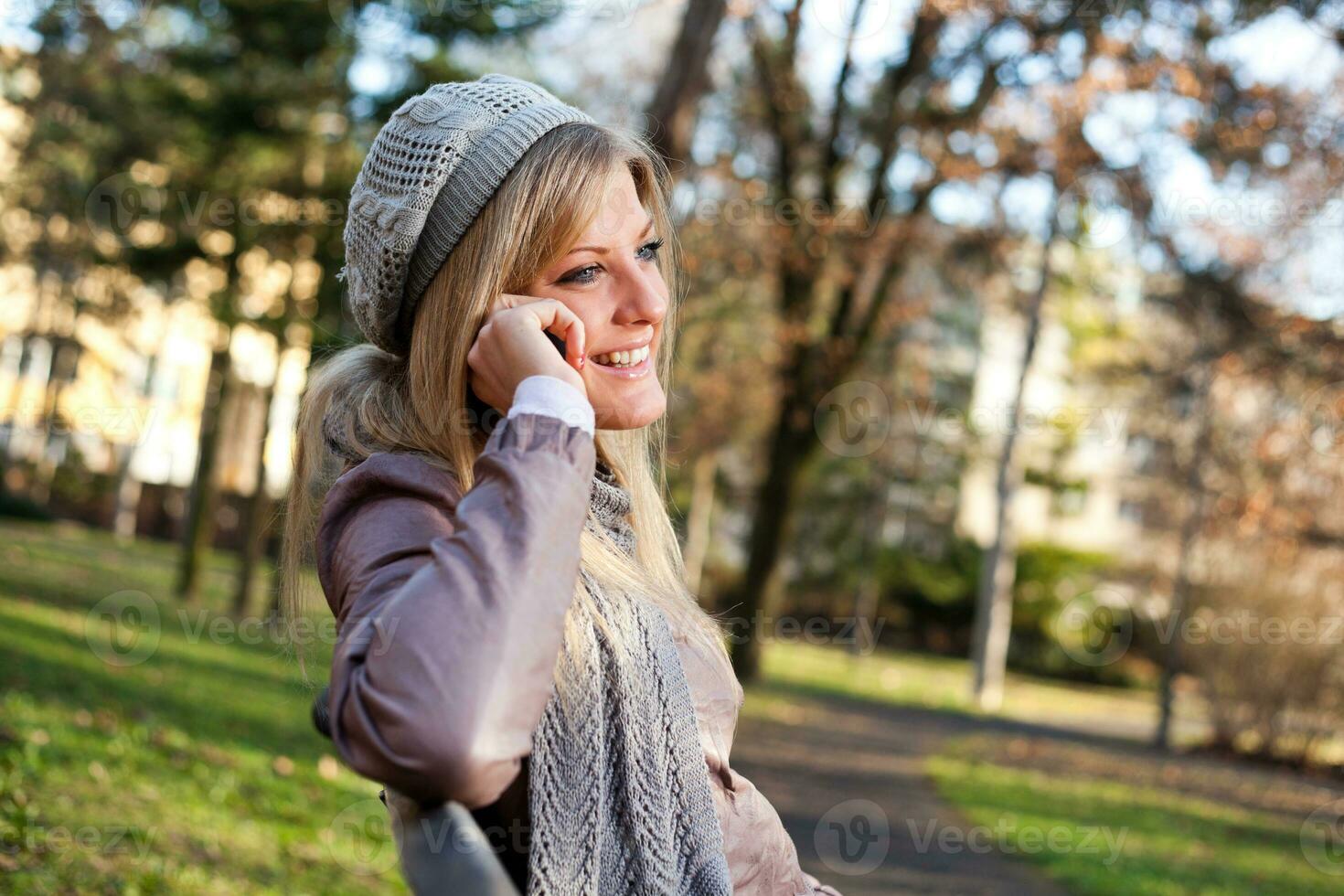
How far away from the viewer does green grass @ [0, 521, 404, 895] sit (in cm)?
487

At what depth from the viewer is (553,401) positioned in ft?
5.62

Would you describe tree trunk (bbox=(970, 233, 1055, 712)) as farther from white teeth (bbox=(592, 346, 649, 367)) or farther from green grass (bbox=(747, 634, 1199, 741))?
white teeth (bbox=(592, 346, 649, 367))

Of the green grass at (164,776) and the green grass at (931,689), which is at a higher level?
the green grass at (164,776)

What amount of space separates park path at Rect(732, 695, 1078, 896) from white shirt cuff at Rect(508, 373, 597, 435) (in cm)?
584

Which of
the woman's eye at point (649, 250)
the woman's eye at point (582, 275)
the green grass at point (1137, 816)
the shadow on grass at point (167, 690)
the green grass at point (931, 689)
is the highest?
the woman's eye at point (649, 250)

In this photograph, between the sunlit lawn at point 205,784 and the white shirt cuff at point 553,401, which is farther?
the sunlit lawn at point 205,784

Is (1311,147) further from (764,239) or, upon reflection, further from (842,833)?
(842,833)

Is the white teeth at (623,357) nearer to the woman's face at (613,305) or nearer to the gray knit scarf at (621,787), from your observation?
the woman's face at (613,305)

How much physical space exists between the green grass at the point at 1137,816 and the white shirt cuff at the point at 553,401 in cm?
698

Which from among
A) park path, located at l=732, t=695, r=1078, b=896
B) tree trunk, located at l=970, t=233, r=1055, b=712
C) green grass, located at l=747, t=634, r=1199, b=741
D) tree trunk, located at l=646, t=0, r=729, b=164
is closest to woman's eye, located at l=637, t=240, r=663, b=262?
park path, located at l=732, t=695, r=1078, b=896

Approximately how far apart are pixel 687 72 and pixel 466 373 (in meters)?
6.94

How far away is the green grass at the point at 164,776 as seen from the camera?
4867 millimetres

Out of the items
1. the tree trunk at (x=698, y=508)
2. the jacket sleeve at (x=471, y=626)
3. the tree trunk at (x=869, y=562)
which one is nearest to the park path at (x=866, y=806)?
the jacket sleeve at (x=471, y=626)

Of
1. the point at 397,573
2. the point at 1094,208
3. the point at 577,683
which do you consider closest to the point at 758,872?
the point at 577,683
